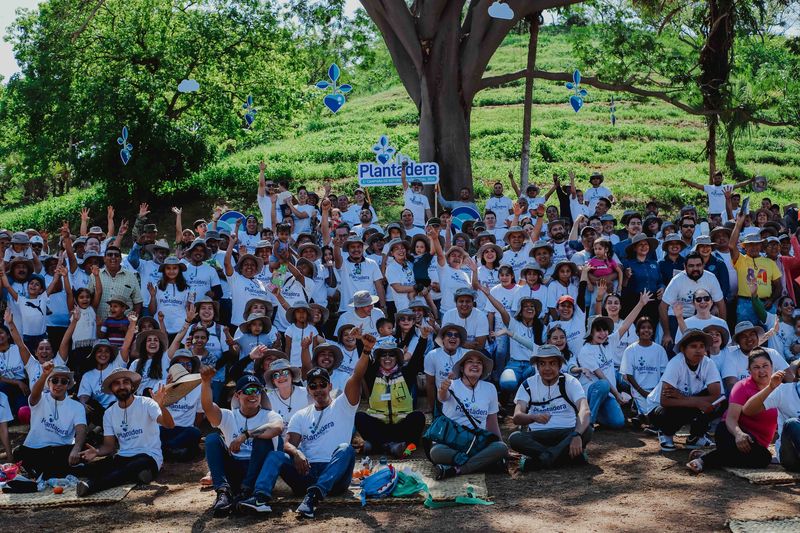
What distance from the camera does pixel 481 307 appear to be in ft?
39.9

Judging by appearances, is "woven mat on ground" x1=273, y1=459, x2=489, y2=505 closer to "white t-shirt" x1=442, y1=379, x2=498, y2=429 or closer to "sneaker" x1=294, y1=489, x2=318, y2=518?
"sneaker" x1=294, y1=489, x2=318, y2=518

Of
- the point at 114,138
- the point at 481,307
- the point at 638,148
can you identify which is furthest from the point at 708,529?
the point at 638,148

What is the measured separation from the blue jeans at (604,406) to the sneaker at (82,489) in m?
5.03

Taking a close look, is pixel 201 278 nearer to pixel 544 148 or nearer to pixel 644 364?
pixel 644 364

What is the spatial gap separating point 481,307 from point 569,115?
27493mm

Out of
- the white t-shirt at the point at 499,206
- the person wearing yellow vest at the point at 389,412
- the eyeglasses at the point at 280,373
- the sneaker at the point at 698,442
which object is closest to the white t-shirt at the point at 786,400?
the sneaker at the point at 698,442

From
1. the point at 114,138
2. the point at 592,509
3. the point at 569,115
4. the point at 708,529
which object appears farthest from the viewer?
the point at 569,115

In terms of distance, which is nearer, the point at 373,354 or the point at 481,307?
the point at 373,354

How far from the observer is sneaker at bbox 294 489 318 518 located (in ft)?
26.7

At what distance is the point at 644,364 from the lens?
420 inches

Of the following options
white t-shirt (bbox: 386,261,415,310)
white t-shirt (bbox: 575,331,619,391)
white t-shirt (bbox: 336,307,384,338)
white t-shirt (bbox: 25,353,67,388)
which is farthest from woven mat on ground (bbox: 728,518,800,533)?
white t-shirt (bbox: 25,353,67,388)

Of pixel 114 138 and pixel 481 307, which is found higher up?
pixel 114 138

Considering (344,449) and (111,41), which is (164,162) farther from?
(344,449)

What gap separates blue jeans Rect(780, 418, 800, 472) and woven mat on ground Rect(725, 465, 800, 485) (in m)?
0.08
